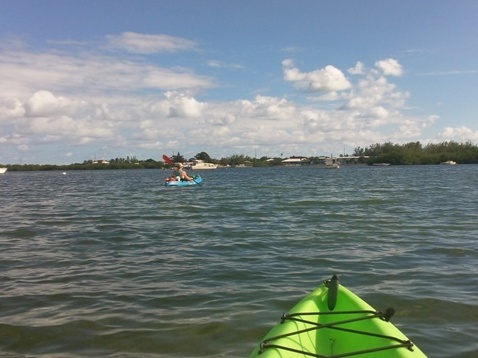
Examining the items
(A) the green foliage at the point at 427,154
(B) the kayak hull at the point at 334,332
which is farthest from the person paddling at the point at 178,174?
(A) the green foliage at the point at 427,154

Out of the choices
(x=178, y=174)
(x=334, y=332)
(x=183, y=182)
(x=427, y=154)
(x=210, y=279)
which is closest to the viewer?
(x=334, y=332)

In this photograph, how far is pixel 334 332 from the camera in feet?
17.7

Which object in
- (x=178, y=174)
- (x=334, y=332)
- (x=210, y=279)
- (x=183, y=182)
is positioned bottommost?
(x=210, y=279)

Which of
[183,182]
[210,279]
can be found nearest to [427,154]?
[183,182]

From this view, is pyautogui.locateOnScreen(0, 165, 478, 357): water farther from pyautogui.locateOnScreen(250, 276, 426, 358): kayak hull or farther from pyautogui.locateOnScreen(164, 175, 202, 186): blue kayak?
pyautogui.locateOnScreen(164, 175, 202, 186): blue kayak

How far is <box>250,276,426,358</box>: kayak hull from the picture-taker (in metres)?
4.76

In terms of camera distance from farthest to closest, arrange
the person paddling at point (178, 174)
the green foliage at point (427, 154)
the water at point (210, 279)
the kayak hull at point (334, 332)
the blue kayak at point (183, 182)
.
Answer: the green foliage at point (427, 154) < the person paddling at point (178, 174) < the blue kayak at point (183, 182) < the water at point (210, 279) < the kayak hull at point (334, 332)

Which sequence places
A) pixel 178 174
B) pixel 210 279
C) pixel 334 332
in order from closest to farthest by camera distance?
1. pixel 334 332
2. pixel 210 279
3. pixel 178 174

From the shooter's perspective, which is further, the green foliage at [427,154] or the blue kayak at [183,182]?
the green foliage at [427,154]

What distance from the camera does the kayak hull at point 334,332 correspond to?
15.6 ft

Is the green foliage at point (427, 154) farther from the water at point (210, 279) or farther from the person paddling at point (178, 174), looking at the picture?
the water at point (210, 279)

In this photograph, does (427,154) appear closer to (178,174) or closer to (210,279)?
(178,174)

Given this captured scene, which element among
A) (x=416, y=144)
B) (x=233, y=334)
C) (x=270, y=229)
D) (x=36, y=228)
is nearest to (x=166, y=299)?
(x=233, y=334)

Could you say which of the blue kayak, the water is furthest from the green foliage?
the water
